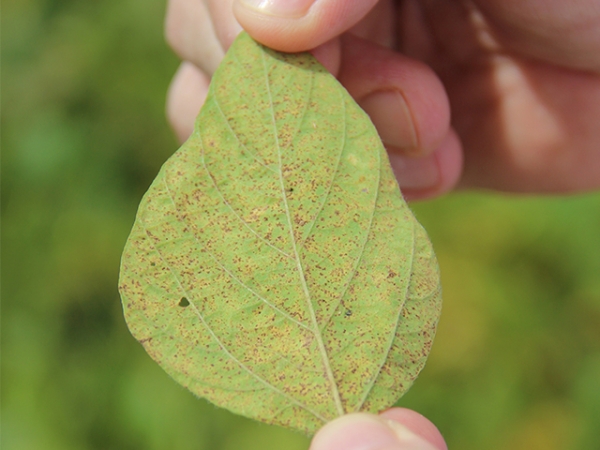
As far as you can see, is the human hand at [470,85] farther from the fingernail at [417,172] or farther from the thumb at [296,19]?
the thumb at [296,19]

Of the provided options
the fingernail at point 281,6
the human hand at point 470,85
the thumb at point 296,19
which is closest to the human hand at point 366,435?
the thumb at point 296,19

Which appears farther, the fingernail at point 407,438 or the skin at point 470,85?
the skin at point 470,85

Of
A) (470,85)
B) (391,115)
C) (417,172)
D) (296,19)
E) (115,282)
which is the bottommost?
(115,282)

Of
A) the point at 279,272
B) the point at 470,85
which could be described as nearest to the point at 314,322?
the point at 279,272

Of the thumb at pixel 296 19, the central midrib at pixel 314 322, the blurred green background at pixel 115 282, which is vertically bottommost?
the blurred green background at pixel 115 282

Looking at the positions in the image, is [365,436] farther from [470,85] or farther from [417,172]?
[470,85]

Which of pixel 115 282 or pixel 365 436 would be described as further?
pixel 115 282

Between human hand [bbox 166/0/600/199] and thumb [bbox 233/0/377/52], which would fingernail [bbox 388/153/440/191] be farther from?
thumb [bbox 233/0/377/52]
